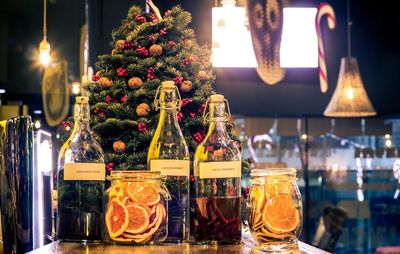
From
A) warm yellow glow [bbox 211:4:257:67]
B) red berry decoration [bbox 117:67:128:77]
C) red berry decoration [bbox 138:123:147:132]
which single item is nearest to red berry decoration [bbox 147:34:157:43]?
red berry decoration [bbox 117:67:128:77]

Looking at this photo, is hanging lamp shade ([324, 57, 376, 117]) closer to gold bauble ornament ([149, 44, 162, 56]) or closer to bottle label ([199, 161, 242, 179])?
gold bauble ornament ([149, 44, 162, 56])

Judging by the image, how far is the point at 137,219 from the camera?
4.59 ft

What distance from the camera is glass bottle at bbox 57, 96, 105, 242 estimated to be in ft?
5.13

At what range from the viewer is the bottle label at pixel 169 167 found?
1.53 metres

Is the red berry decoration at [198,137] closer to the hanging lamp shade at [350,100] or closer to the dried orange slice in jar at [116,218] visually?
the dried orange slice in jar at [116,218]

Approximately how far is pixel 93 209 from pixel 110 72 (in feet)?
1.35

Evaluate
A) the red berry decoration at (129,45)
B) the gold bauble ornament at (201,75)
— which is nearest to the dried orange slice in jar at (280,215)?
the gold bauble ornament at (201,75)

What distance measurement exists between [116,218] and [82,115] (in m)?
0.30

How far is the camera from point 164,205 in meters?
1.44

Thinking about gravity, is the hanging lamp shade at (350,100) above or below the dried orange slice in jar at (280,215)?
above

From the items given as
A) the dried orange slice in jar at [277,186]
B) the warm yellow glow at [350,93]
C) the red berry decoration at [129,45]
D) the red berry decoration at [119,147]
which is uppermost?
the warm yellow glow at [350,93]

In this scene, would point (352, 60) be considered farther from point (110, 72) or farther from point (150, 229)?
point (150, 229)

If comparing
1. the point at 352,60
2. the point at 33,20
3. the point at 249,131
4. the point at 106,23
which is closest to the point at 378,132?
the point at 249,131

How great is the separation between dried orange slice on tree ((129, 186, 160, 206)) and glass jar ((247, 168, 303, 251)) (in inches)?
7.6
